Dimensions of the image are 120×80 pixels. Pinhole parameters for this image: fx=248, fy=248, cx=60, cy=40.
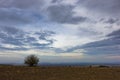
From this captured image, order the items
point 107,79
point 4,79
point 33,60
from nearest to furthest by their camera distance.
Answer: point 4,79
point 107,79
point 33,60

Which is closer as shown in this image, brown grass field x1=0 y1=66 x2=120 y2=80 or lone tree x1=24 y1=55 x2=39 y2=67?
brown grass field x1=0 y1=66 x2=120 y2=80

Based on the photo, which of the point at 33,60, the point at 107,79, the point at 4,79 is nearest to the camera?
the point at 4,79

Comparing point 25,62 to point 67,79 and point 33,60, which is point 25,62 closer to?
point 33,60

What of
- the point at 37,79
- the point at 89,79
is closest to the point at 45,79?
the point at 37,79

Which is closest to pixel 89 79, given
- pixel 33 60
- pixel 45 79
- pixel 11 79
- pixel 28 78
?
pixel 45 79

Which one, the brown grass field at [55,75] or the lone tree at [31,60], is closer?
the brown grass field at [55,75]

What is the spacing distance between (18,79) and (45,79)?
14.3 ft

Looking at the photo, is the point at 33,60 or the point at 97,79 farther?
the point at 33,60

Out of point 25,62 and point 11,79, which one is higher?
point 25,62

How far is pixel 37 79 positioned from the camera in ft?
133

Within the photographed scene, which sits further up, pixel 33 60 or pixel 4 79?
pixel 33 60

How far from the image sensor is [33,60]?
3194 inches

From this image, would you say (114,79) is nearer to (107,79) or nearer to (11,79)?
(107,79)

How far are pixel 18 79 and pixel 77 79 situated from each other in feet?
31.5
